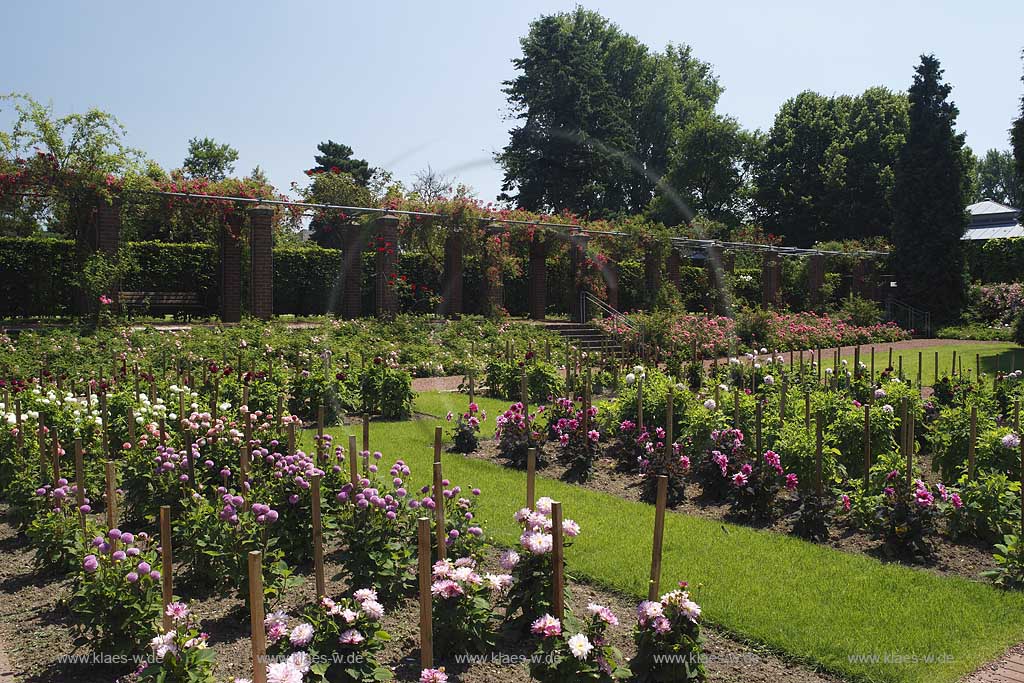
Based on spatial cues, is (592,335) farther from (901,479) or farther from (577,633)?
(577,633)

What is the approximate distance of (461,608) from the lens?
11.4ft

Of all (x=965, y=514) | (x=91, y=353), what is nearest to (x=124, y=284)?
(x=91, y=353)

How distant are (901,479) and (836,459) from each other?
3.19 ft

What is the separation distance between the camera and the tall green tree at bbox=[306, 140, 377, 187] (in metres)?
42.3

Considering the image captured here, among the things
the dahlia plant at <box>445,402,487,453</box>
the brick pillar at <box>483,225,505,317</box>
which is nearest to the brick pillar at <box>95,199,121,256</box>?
the brick pillar at <box>483,225,505,317</box>

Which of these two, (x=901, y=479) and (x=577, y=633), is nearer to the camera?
(x=577, y=633)

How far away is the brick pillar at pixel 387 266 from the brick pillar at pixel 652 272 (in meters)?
8.81

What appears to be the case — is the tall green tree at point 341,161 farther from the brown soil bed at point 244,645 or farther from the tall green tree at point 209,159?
the brown soil bed at point 244,645

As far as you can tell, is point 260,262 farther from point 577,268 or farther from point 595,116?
point 595,116

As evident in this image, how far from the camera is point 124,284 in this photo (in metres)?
17.2

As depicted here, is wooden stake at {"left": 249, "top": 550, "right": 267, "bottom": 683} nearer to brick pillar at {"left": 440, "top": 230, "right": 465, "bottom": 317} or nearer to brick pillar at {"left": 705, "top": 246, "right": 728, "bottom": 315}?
brick pillar at {"left": 440, "top": 230, "right": 465, "bottom": 317}

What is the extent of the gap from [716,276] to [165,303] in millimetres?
17265

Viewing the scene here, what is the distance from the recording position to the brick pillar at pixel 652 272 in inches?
923

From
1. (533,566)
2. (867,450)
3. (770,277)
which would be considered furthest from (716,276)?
(533,566)
